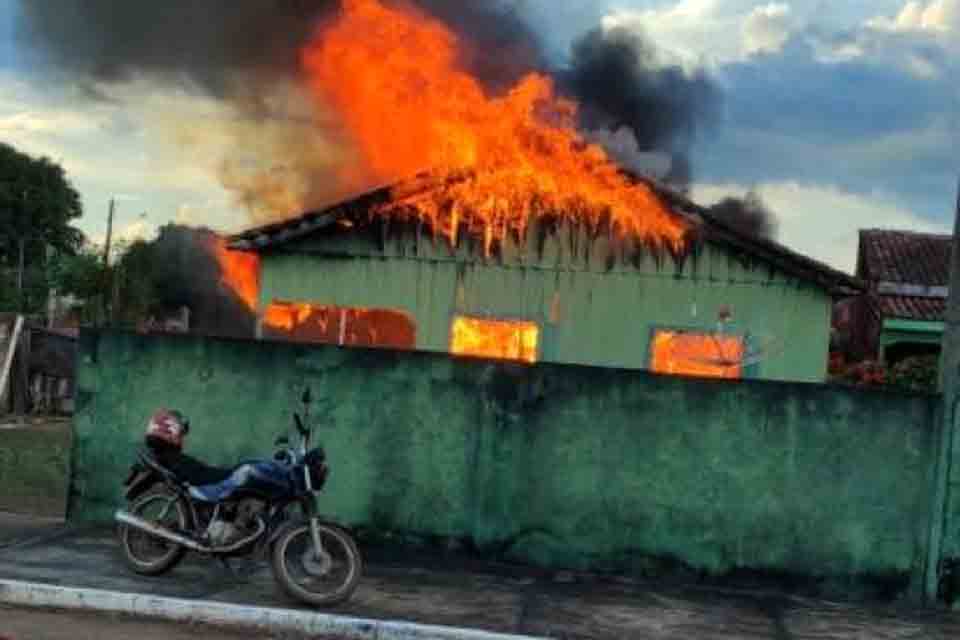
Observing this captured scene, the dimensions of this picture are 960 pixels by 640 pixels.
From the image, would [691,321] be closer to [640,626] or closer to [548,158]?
[548,158]

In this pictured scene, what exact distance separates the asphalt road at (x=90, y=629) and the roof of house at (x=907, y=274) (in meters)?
25.0

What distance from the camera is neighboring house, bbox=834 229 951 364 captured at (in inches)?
1146

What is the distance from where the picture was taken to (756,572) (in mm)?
9250

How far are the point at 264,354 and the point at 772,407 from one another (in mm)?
4201

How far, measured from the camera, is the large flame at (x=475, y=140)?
15.0 metres

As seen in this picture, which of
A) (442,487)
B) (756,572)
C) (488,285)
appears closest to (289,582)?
(442,487)

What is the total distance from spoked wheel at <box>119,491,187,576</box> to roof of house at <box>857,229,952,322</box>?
2424 centimetres

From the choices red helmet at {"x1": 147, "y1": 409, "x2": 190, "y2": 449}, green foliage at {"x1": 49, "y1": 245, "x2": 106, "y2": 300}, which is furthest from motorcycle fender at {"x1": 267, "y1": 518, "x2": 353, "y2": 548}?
green foliage at {"x1": 49, "y1": 245, "x2": 106, "y2": 300}

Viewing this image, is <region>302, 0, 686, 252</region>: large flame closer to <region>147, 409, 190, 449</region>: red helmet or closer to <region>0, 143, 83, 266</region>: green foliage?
<region>147, 409, 190, 449</region>: red helmet

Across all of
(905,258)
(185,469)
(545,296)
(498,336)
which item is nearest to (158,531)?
(185,469)

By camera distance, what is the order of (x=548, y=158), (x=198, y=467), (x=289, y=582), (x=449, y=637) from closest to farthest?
1. (x=449, y=637)
2. (x=289, y=582)
3. (x=198, y=467)
4. (x=548, y=158)

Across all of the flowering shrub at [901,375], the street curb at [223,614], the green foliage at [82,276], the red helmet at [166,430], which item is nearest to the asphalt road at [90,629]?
the street curb at [223,614]

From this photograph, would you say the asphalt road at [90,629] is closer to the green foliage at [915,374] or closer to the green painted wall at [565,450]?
the green painted wall at [565,450]

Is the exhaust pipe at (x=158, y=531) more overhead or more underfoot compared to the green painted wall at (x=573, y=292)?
more underfoot
